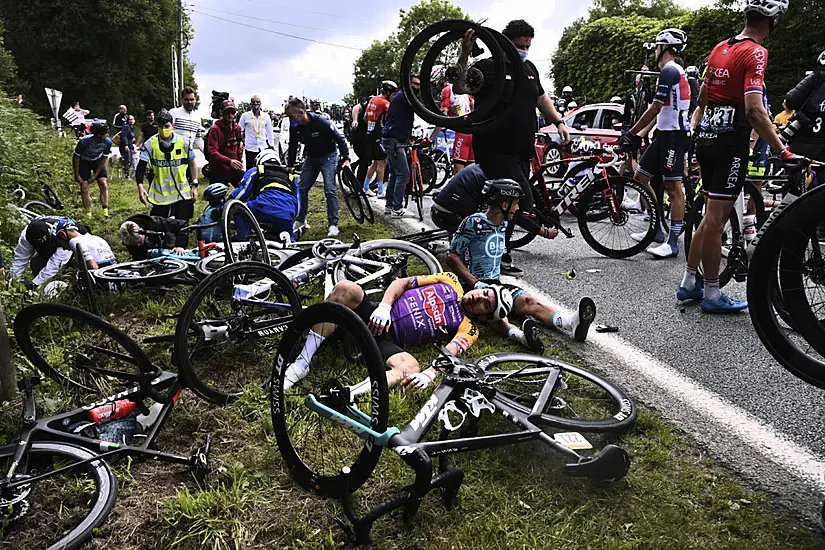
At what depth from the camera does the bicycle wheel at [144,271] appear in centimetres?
548

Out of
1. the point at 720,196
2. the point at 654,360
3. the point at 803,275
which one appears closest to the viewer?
the point at 803,275

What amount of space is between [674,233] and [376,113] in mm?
5677

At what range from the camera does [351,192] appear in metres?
9.27

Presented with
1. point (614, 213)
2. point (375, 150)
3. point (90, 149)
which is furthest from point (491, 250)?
point (90, 149)

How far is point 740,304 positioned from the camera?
16.1ft

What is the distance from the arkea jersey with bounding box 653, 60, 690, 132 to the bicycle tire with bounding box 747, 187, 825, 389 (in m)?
4.49

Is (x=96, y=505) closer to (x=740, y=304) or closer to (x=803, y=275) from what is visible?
(x=803, y=275)

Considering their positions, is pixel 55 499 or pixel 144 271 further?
pixel 144 271

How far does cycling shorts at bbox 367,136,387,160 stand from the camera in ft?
35.5

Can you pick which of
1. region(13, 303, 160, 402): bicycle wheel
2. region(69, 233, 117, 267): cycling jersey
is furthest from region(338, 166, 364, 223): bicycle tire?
region(13, 303, 160, 402): bicycle wheel

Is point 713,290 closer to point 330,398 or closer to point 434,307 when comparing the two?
point 434,307

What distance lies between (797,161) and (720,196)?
1061 millimetres

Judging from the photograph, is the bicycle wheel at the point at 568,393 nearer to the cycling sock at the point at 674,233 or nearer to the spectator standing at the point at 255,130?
the cycling sock at the point at 674,233

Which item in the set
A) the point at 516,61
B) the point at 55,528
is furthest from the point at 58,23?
the point at 55,528
